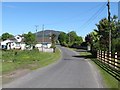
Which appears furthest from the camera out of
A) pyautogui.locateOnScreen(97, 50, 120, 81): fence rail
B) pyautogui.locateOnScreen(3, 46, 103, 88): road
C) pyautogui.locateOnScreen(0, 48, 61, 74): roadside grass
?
pyautogui.locateOnScreen(0, 48, 61, 74): roadside grass

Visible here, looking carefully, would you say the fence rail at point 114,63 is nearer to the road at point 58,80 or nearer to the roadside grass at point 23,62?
the road at point 58,80

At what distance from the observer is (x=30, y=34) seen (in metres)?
115

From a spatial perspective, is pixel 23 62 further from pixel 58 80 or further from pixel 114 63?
pixel 58 80

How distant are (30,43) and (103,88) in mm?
98581

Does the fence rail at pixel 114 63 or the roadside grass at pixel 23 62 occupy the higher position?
the fence rail at pixel 114 63

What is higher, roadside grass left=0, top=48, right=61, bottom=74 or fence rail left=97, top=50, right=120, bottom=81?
fence rail left=97, top=50, right=120, bottom=81

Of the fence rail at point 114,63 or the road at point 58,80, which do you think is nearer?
the road at point 58,80

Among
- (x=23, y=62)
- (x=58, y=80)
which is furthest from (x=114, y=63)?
(x=23, y=62)

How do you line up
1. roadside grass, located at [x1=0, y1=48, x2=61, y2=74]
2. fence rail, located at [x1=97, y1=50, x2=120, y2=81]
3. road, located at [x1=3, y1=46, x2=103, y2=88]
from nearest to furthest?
road, located at [x1=3, y1=46, x2=103, y2=88]
fence rail, located at [x1=97, y1=50, x2=120, y2=81]
roadside grass, located at [x1=0, y1=48, x2=61, y2=74]

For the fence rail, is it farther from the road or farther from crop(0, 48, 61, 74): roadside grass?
crop(0, 48, 61, 74): roadside grass

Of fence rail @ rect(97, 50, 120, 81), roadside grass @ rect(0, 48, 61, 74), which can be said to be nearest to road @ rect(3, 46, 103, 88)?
fence rail @ rect(97, 50, 120, 81)

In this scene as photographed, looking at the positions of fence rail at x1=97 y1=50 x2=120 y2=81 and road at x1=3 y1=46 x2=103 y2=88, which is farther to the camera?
fence rail at x1=97 y1=50 x2=120 y2=81

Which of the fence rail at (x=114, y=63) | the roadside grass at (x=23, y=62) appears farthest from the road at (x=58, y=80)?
the roadside grass at (x=23, y=62)

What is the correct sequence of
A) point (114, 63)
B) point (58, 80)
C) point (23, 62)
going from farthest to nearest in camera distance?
point (23, 62) < point (114, 63) < point (58, 80)
